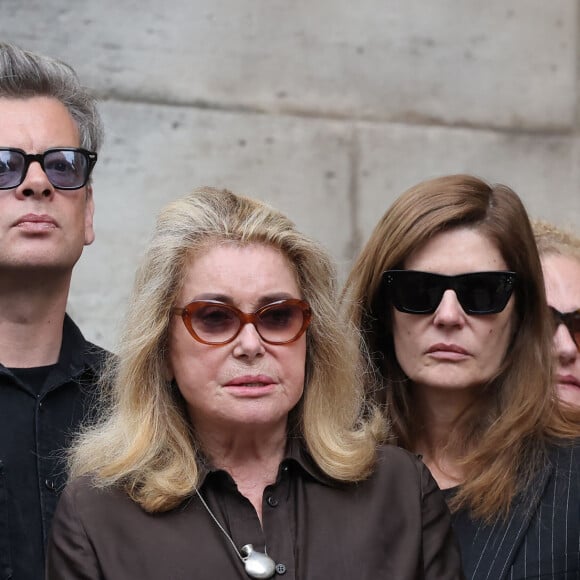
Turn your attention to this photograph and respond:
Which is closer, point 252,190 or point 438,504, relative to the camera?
point 438,504

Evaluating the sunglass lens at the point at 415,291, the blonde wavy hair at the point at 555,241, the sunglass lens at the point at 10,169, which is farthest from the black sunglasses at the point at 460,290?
the sunglass lens at the point at 10,169

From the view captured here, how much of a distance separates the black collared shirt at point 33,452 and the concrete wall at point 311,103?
4.78ft

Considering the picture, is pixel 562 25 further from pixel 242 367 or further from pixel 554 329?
pixel 242 367

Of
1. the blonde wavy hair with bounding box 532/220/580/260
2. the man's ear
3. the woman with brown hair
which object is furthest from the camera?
the blonde wavy hair with bounding box 532/220/580/260

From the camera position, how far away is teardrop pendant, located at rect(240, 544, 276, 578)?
2.82 metres

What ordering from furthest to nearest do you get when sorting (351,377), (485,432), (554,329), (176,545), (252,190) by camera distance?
(252,190)
(554,329)
(485,432)
(351,377)
(176,545)

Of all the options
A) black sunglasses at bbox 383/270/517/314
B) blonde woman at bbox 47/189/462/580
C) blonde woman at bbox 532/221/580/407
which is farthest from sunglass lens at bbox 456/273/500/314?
blonde woman at bbox 47/189/462/580

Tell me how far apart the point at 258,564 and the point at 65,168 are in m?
1.44

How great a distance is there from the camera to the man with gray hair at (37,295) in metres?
3.46

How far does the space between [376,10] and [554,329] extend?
2281 millimetres

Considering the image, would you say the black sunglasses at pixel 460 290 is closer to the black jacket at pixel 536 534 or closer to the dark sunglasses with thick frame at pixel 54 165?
the black jacket at pixel 536 534

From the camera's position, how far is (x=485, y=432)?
143 inches

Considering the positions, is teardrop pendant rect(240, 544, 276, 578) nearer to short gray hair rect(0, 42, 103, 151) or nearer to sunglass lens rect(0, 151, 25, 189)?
sunglass lens rect(0, 151, 25, 189)

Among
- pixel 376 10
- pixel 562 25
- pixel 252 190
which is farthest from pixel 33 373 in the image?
pixel 562 25
